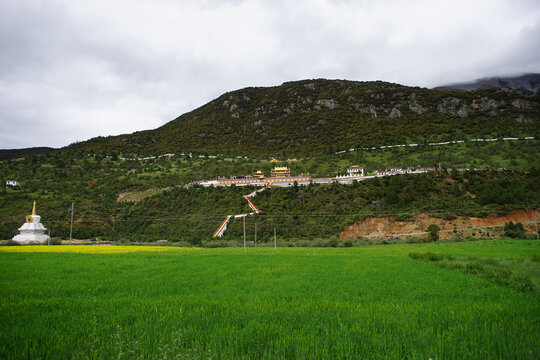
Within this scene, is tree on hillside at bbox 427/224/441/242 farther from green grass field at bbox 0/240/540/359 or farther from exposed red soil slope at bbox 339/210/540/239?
green grass field at bbox 0/240/540/359

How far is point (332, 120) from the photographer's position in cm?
13538

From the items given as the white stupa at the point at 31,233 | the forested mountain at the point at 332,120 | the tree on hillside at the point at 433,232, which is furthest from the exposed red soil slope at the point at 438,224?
the forested mountain at the point at 332,120

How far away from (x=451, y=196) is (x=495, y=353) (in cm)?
5067

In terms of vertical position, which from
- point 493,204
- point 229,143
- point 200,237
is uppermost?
point 229,143

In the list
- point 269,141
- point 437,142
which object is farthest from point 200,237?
point 269,141

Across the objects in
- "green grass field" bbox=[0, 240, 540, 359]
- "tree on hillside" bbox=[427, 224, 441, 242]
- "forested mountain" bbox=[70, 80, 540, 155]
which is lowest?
"tree on hillside" bbox=[427, 224, 441, 242]

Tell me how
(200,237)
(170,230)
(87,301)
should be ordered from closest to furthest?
(87,301) < (200,237) < (170,230)

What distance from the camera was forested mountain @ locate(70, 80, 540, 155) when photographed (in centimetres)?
9369

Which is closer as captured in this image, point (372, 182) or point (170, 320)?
point (170, 320)

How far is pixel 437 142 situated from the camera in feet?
269

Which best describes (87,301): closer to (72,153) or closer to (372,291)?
(372,291)

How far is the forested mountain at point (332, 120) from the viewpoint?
9369 cm

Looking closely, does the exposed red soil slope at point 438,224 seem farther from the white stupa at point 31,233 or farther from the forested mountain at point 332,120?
the forested mountain at point 332,120

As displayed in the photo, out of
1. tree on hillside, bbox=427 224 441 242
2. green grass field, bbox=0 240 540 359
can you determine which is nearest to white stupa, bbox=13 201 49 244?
green grass field, bbox=0 240 540 359
